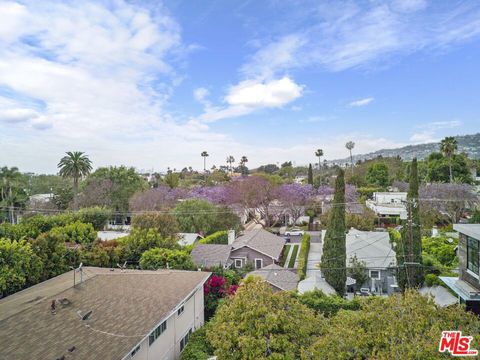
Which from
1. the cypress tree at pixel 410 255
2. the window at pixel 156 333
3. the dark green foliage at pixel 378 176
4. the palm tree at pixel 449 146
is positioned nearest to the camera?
the window at pixel 156 333

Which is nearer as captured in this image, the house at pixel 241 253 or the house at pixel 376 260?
the house at pixel 376 260

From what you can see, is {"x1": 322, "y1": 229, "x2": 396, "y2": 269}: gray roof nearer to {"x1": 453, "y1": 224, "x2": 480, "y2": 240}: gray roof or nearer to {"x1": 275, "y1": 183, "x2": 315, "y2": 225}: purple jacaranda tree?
{"x1": 453, "y1": 224, "x2": 480, "y2": 240}: gray roof

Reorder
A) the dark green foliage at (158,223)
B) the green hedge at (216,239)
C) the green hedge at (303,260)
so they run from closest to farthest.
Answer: the green hedge at (303,260) < the dark green foliage at (158,223) < the green hedge at (216,239)

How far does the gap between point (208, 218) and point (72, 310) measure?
27.0 meters

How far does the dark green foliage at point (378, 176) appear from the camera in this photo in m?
71.7

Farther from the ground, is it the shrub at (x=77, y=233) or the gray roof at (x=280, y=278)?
the shrub at (x=77, y=233)

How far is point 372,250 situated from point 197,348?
18.4 metres

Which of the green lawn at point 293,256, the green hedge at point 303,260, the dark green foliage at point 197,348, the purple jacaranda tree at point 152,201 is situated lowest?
the green lawn at point 293,256

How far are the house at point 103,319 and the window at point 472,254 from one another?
40.8 ft

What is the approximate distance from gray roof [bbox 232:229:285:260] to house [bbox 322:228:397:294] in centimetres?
675

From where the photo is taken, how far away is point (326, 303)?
18172 mm

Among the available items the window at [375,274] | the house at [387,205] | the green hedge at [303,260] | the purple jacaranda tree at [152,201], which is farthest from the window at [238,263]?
the house at [387,205]


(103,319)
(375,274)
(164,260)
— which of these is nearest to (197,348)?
(103,319)

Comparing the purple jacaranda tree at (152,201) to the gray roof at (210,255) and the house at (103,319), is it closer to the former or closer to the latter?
the gray roof at (210,255)
